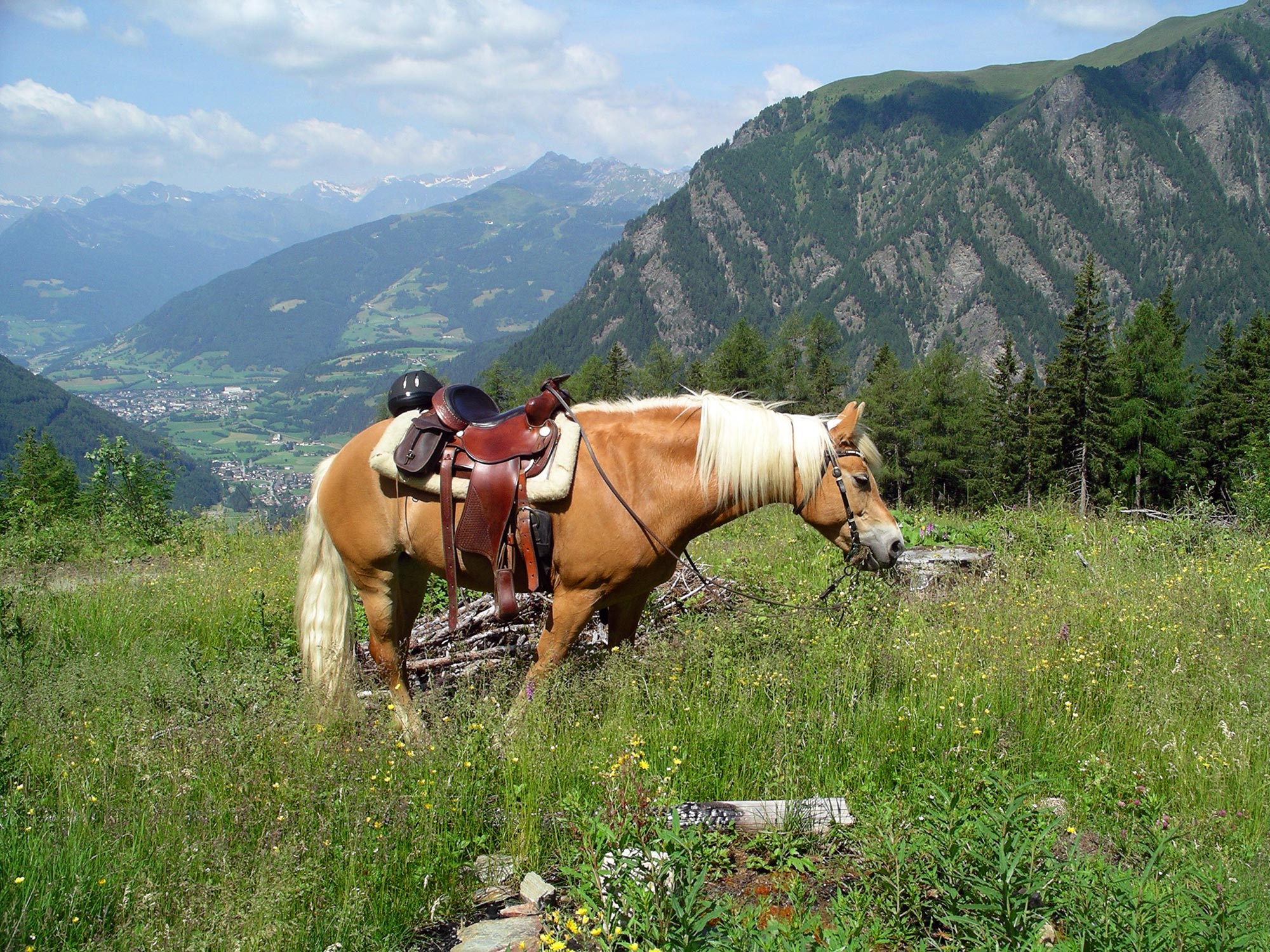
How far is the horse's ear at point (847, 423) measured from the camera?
492 cm

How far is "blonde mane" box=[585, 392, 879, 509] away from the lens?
474 cm

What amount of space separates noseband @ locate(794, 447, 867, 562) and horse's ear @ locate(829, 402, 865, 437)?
0.11 meters

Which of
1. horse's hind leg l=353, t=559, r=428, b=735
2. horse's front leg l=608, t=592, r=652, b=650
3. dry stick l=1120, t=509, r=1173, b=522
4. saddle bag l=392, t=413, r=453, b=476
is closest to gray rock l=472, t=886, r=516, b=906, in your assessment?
horse's front leg l=608, t=592, r=652, b=650

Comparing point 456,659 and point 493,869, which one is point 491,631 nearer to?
point 456,659

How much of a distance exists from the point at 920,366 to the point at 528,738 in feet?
205

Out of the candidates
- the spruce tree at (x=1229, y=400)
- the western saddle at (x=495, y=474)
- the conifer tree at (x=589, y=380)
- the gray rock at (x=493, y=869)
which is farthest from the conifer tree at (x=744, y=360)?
the gray rock at (x=493, y=869)

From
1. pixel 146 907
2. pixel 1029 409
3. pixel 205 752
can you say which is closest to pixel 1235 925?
pixel 146 907

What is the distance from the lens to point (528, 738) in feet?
13.0

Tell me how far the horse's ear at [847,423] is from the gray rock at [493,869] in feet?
10.7

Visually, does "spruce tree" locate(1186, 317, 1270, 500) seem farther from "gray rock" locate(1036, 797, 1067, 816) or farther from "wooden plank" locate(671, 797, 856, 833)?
"wooden plank" locate(671, 797, 856, 833)

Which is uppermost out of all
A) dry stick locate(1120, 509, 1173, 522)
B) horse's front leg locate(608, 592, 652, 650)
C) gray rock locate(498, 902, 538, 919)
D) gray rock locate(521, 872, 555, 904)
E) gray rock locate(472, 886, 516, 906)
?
horse's front leg locate(608, 592, 652, 650)

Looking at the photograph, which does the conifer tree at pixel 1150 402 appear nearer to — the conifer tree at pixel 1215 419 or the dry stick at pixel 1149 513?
the conifer tree at pixel 1215 419

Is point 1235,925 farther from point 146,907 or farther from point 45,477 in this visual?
point 45,477

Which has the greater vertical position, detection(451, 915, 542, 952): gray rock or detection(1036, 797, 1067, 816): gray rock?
detection(451, 915, 542, 952): gray rock
